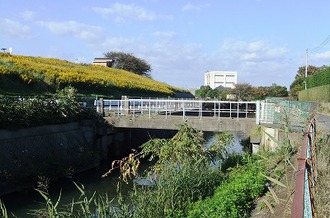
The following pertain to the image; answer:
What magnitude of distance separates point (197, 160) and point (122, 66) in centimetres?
7240

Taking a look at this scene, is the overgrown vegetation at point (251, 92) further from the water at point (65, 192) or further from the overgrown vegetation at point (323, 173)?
the overgrown vegetation at point (323, 173)

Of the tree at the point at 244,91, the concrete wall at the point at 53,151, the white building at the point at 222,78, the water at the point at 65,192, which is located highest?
the white building at the point at 222,78

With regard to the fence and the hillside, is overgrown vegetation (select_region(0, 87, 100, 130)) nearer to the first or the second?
the hillside

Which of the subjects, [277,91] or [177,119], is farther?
[277,91]

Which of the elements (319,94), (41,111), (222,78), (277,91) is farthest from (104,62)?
(222,78)

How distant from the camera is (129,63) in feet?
269

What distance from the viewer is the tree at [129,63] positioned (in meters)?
82.1


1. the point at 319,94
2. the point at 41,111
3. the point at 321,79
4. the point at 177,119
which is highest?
the point at 321,79

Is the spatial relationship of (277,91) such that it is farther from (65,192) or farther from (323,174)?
(323,174)

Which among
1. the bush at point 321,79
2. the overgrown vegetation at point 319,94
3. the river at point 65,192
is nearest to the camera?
the river at point 65,192

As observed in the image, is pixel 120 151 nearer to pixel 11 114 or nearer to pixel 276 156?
pixel 11 114

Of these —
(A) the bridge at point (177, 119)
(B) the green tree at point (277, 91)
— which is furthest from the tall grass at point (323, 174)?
(B) the green tree at point (277, 91)

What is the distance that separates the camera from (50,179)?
16484 millimetres

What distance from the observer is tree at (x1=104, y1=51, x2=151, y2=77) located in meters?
82.1
